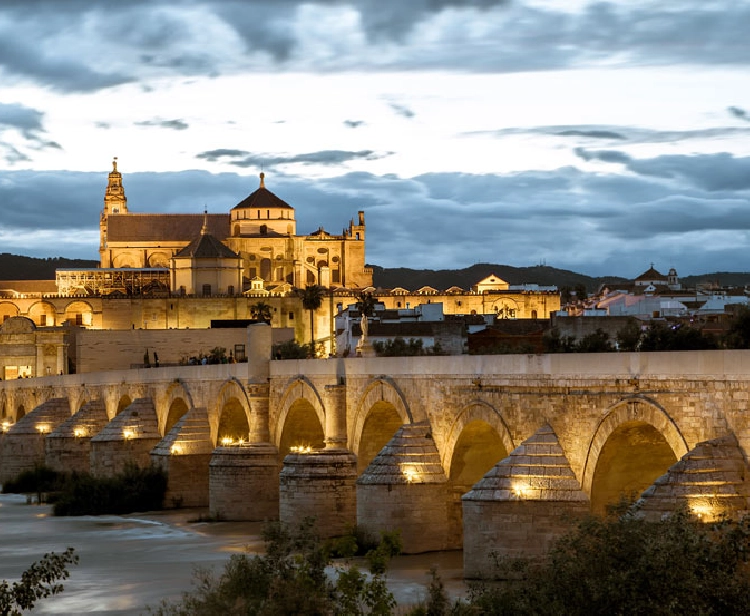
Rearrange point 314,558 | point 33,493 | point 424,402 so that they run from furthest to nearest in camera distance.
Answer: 1. point 33,493
2. point 424,402
3. point 314,558

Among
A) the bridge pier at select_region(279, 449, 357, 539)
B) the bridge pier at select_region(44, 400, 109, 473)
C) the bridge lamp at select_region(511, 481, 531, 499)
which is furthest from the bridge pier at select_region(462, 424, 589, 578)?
the bridge pier at select_region(44, 400, 109, 473)

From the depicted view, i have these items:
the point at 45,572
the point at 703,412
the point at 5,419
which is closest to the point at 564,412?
the point at 703,412

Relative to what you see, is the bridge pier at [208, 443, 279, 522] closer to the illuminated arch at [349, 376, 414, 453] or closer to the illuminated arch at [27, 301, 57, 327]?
the illuminated arch at [349, 376, 414, 453]

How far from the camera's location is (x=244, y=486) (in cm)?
3106

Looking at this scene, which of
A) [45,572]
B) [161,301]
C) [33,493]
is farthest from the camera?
[161,301]

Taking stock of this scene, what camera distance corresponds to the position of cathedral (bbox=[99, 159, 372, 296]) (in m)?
119

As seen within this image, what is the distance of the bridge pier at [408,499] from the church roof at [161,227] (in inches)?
A: 3982

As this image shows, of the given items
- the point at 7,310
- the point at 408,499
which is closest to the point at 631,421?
the point at 408,499

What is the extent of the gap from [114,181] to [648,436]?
12395 centimetres

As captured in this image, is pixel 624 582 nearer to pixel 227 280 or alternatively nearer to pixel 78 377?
pixel 78 377

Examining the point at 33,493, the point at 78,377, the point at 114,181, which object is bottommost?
the point at 33,493

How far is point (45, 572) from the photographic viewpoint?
42.7 feet

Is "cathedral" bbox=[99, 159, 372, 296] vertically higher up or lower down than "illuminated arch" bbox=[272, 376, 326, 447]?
higher up

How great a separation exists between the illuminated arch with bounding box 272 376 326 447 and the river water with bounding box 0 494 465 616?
2.53m
